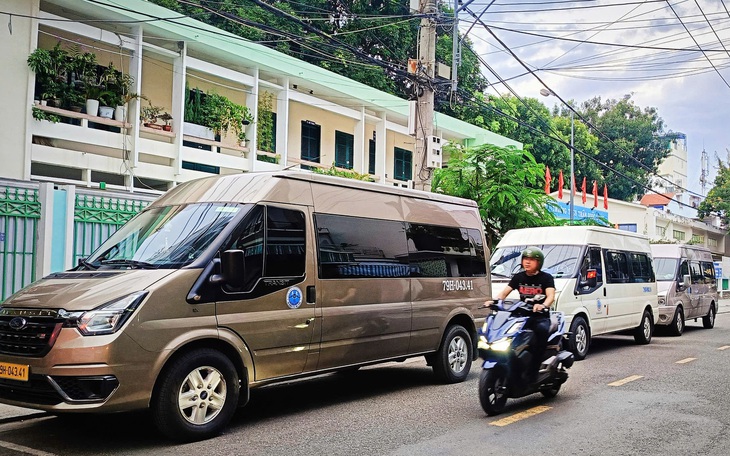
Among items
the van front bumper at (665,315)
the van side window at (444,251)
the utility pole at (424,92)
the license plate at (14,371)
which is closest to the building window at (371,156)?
the utility pole at (424,92)

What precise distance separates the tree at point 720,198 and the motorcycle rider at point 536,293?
47.3 m

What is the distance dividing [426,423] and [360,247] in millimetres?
2134

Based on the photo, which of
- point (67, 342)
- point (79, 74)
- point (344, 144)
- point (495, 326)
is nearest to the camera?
point (67, 342)

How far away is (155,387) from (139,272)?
39.4 inches

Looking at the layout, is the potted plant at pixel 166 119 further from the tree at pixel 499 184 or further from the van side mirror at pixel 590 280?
the van side mirror at pixel 590 280

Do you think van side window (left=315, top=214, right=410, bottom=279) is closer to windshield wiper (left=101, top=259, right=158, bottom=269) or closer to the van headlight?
windshield wiper (left=101, top=259, right=158, bottom=269)

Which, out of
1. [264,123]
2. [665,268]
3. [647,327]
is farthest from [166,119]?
[665,268]

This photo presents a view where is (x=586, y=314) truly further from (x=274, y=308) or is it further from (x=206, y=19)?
(x=206, y=19)

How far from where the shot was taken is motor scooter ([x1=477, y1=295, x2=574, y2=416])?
23.6ft

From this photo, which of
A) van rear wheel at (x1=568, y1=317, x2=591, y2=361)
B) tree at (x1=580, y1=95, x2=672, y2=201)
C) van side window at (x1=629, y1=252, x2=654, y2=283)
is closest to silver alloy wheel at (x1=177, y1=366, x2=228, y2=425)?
van rear wheel at (x1=568, y1=317, x2=591, y2=361)

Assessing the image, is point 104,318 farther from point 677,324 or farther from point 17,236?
point 677,324

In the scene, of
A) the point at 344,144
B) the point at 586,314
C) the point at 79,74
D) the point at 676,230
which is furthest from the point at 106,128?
the point at 676,230

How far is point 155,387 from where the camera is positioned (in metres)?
5.85

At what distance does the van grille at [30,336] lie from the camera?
5.61 metres
